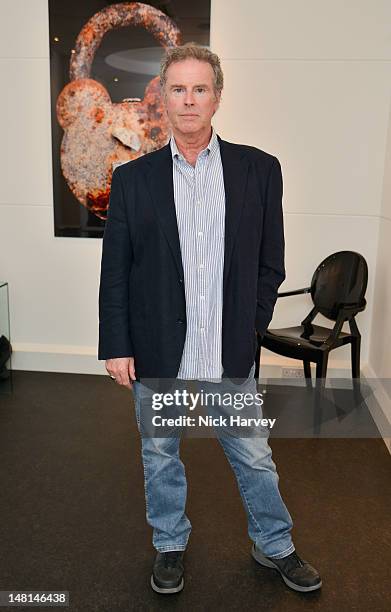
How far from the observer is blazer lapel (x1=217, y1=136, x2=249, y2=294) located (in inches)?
79.2

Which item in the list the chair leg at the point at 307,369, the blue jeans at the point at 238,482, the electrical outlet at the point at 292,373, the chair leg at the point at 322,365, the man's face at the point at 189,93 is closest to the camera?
the man's face at the point at 189,93

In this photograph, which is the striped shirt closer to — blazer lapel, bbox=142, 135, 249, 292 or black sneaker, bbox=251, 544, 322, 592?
blazer lapel, bbox=142, 135, 249, 292

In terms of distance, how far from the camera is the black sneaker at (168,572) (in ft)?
7.22

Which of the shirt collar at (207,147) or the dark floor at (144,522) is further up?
the shirt collar at (207,147)

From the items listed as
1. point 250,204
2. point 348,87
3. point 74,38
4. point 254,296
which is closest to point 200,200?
point 250,204


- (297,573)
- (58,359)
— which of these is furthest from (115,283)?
(58,359)

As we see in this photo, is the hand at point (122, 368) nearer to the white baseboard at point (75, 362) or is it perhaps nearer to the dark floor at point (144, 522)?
the dark floor at point (144, 522)

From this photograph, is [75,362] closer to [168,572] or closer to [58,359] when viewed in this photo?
[58,359]

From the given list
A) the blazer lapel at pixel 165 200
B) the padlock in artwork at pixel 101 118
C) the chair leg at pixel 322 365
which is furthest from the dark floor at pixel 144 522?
the padlock in artwork at pixel 101 118

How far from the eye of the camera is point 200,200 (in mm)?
2020

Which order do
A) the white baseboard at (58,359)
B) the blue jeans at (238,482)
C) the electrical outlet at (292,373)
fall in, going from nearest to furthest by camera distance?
the blue jeans at (238,482), the electrical outlet at (292,373), the white baseboard at (58,359)

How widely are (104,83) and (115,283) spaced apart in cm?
258

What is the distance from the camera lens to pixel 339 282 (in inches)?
151

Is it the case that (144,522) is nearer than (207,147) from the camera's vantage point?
No
